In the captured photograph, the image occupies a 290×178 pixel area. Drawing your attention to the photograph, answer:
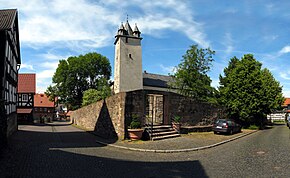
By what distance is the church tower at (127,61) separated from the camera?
1927 inches

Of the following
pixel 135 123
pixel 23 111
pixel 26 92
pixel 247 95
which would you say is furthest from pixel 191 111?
pixel 26 92

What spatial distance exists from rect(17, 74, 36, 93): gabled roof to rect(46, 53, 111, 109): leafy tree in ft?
30.1

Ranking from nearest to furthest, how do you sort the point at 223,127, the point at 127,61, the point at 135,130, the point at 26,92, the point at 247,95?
1. the point at 135,130
2. the point at 223,127
3. the point at 247,95
4. the point at 26,92
5. the point at 127,61

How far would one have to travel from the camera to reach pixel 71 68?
52.8m

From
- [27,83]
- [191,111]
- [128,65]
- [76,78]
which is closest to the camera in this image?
[191,111]

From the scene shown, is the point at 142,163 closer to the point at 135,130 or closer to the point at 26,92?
the point at 135,130

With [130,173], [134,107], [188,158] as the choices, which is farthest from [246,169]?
[134,107]

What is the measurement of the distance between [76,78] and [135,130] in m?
41.3

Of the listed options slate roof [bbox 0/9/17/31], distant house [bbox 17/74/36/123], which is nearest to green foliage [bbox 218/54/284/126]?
slate roof [bbox 0/9/17/31]

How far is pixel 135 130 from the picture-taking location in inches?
591

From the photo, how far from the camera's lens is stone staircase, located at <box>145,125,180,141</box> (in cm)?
1573

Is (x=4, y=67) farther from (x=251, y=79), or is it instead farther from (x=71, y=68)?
(x=71, y=68)

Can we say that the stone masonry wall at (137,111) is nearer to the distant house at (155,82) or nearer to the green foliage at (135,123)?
the green foliage at (135,123)

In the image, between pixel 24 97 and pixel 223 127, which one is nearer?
pixel 223 127
